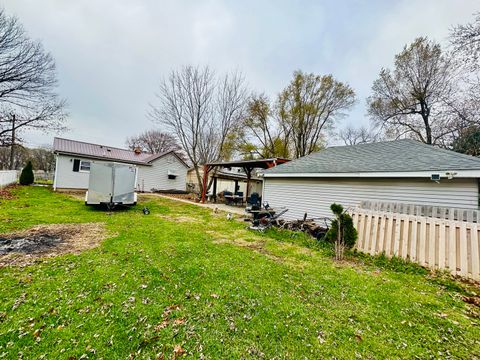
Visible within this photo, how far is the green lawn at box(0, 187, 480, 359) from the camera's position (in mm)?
2080

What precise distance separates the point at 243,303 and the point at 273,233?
4586 mm

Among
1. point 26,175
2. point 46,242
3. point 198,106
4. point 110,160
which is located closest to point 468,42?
point 198,106

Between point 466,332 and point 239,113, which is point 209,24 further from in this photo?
point 466,332

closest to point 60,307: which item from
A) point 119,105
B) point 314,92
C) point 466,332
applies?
point 466,332

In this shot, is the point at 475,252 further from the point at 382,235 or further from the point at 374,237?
the point at 374,237

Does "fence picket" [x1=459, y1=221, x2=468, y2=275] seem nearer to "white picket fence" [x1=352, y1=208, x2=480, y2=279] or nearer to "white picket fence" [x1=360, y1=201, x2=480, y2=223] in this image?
"white picket fence" [x1=352, y1=208, x2=480, y2=279]

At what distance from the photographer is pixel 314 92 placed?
2162 centimetres

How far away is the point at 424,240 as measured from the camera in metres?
4.39

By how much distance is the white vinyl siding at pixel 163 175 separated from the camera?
783 inches

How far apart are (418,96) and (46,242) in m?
22.7

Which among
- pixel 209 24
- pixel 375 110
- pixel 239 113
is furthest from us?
pixel 239 113

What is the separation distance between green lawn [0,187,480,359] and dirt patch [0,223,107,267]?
1.44ft

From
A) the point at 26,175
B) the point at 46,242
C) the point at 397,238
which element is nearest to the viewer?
the point at 397,238

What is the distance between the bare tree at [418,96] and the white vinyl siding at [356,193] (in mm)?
11418
